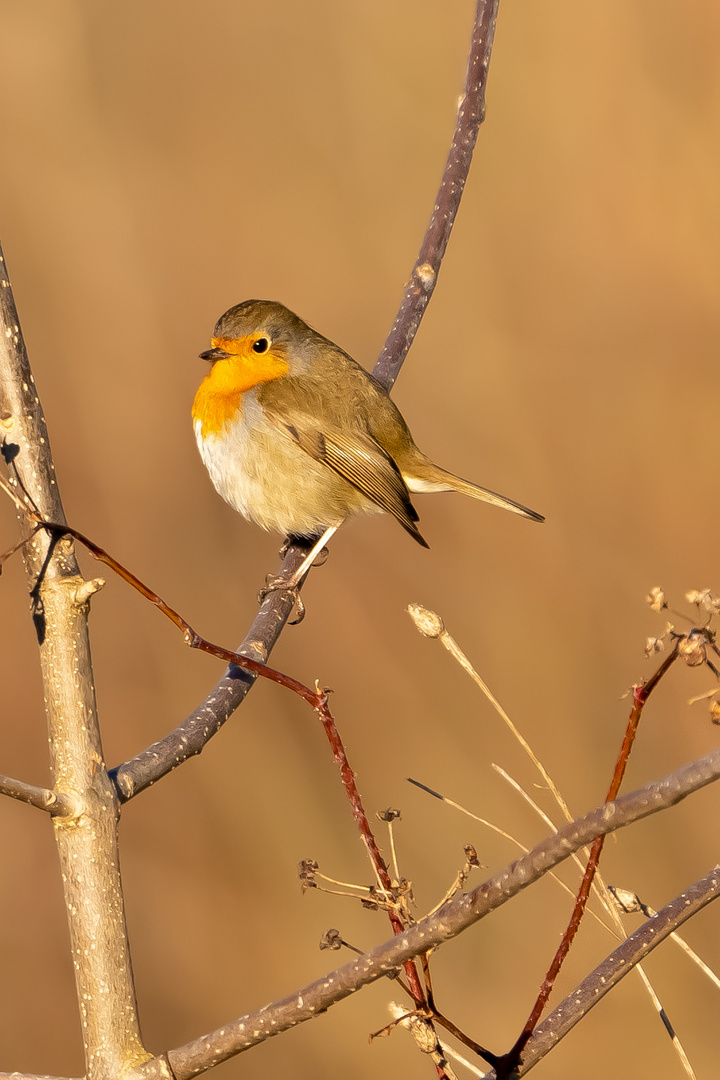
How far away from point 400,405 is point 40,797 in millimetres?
3982

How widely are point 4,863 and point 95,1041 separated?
3.50 meters

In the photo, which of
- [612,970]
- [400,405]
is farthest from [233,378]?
[612,970]

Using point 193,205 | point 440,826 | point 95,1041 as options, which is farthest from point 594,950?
point 193,205

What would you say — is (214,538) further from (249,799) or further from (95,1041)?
(95,1041)

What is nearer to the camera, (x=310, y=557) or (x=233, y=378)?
(x=310, y=557)

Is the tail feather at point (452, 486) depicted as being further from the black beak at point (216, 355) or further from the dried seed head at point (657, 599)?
the dried seed head at point (657, 599)

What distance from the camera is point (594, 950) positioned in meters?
4.45

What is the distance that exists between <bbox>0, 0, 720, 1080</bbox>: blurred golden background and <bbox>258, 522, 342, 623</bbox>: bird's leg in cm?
160

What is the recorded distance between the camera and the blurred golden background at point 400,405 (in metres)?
4.72

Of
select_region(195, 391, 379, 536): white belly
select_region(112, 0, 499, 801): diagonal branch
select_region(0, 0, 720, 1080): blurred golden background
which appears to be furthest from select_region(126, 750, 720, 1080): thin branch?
select_region(0, 0, 720, 1080): blurred golden background

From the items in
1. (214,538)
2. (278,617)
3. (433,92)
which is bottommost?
(278,617)

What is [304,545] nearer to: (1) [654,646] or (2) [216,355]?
(2) [216,355]

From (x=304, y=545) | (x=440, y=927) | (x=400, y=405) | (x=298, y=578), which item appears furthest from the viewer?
(x=400, y=405)

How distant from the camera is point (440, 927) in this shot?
3.42 feet
